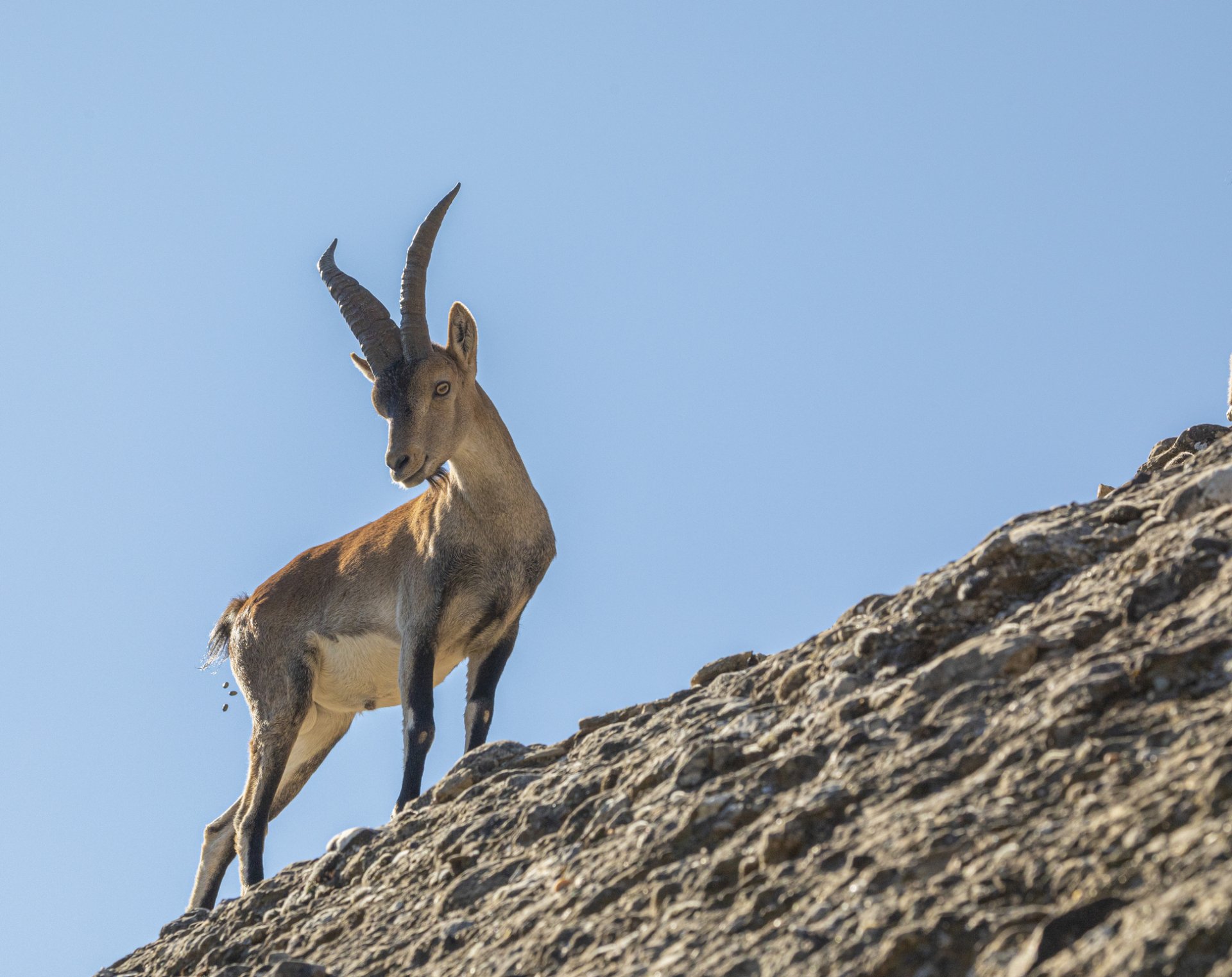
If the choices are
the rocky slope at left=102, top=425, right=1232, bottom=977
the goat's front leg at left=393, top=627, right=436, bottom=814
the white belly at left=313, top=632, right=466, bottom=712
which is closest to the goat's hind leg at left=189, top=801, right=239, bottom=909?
the white belly at left=313, top=632, right=466, bottom=712

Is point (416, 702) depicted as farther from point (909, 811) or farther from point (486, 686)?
point (909, 811)

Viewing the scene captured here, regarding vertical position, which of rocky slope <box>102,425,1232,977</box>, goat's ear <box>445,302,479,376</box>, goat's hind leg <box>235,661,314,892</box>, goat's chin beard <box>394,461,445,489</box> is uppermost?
goat's ear <box>445,302,479,376</box>

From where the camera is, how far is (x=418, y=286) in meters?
10.9

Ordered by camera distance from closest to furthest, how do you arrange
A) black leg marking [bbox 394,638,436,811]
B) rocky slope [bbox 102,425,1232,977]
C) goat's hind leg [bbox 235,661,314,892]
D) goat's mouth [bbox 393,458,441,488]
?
1. rocky slope [bbox 102,425,1232,977]
2. black leg marking [bbox 394,638,436,811]
3. goat's mouth [bbox 393,458,441,488]
4. goat's hind leg [bbox 235,661,314,892]

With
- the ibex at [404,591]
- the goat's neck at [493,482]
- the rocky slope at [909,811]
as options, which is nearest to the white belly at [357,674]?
the ibex at [404,591]

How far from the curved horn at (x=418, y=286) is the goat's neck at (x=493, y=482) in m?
0.58

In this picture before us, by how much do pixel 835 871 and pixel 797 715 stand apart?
4.01 ft

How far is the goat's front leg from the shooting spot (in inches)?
378

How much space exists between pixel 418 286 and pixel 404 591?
2.20 meters

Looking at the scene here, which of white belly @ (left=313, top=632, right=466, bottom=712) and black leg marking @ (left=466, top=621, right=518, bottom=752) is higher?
white belly @ (left=313, top=632, right=466, bottom=712)

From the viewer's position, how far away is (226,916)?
7.48m

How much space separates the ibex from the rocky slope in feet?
10.3

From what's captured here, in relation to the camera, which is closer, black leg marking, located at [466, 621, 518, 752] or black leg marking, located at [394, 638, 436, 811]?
black leg marking, located at [394, 638, 436, 811]

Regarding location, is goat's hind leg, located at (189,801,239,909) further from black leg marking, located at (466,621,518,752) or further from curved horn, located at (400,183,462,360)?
curved horn, located at (400,183,462,360)
